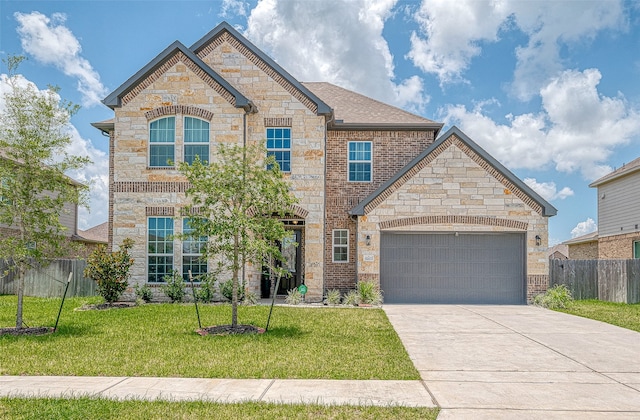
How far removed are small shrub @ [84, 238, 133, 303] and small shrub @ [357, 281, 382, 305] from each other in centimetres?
701

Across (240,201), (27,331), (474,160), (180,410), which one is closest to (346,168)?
(474,160)

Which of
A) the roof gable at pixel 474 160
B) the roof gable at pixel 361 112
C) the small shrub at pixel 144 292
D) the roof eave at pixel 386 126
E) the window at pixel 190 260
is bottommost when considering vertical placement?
the small shrub at pixel 144 292

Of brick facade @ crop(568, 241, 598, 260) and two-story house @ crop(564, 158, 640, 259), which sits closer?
two-story house @ crop(564, 158, 640, 259)

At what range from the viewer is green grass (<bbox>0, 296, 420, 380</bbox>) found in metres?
7.69

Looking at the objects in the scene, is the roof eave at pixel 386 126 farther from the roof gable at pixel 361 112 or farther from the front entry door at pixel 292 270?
the front entry door at pixel 292 270

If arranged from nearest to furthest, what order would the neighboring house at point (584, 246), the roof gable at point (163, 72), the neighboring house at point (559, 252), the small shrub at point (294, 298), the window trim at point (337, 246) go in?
the small shrub at point (294, 298)
the roof gable at point (163, 72)
the window trim at point (337, 246)
the neighboring house at point (584, 246)
the neighboring house at point (559, 252)

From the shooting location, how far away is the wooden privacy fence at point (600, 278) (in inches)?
744

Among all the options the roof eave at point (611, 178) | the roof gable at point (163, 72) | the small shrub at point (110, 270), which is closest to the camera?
the small shrub at point (110, 270)

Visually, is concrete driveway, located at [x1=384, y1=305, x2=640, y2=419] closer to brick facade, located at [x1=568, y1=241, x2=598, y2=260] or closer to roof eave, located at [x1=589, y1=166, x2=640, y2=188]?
roof eave, located at [x1=589, y1=166, x2=640, y2=188]

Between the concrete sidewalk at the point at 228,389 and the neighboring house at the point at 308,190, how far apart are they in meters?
9.56

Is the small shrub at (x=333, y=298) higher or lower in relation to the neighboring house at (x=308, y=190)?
lower

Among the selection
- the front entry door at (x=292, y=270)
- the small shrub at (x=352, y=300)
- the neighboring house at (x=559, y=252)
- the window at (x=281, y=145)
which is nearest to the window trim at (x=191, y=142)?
the window at (x=281, y=145)

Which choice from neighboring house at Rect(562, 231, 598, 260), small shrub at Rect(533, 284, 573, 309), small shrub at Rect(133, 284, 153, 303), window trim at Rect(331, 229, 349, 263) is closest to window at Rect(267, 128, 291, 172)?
window trim at Rect(331, 229, 349, 263)

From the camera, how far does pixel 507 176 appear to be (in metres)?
16.7
